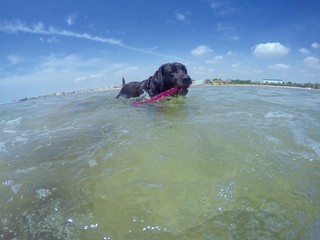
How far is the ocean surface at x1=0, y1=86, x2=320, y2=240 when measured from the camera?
2.11 meters

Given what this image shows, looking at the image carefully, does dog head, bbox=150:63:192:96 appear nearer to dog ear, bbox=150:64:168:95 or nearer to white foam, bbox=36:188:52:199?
dog ear, bbox=150:64:168:95

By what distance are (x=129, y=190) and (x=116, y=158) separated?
0.98 meters

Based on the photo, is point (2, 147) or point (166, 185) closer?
point (166, 185)

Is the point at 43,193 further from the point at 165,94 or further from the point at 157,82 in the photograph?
the point at 157,82

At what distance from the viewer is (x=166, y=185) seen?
8.99ft

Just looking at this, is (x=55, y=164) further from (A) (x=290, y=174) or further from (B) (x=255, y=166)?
(A) (x=290, y=174)

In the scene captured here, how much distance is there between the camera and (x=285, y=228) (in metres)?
2.01

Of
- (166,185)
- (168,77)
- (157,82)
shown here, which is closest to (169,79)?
(168,77)

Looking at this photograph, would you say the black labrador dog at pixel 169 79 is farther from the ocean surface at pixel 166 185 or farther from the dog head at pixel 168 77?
the ocean surface at pixel 166 185

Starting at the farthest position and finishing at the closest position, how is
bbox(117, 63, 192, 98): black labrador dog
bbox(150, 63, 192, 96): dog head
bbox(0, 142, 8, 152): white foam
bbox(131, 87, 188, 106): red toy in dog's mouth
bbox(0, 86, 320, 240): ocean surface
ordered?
bbox(150, 63, 192, 96): dog head < bbox(131, 87, 188, 106): red toy in dog's mouth < bbox(117, 63, 192, 98): black labrador dog < bbox(0, 142, 8, 152): white foam < bbox(0, 86, 320, 240): ocean surface

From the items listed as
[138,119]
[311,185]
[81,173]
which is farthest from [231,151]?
[138,119]

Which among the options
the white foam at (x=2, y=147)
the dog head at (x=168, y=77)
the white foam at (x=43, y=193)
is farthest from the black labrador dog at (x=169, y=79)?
the white foam at (x=43, y=193)

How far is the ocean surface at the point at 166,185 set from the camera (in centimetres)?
211

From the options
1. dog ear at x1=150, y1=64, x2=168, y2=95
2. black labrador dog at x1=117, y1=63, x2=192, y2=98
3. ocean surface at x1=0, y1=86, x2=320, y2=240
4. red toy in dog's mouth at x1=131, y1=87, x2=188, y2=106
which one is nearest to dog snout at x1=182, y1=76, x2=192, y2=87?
black labrador dog at x1=117, y1=63, x2=192, y2=98
